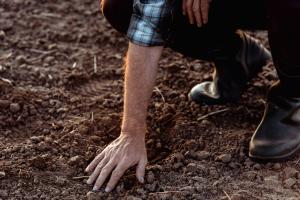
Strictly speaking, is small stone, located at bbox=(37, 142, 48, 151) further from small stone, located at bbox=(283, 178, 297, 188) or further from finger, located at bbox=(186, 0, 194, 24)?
small stone, located at bbox=(283, 178, 297, 188)

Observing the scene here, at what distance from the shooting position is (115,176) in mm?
2285

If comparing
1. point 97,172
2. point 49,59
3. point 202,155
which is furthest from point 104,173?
point 49,59

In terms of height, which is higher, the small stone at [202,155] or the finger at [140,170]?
Answer: the finger at [140,170]

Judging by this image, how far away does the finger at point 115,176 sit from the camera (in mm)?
2287

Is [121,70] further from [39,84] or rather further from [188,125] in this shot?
[188,125]

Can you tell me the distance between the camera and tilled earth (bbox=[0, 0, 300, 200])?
7.70 feet

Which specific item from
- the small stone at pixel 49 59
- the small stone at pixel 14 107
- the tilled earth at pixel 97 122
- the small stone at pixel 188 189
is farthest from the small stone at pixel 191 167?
the small stone at pixel 49 59

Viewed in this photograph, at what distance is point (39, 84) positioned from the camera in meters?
3.03

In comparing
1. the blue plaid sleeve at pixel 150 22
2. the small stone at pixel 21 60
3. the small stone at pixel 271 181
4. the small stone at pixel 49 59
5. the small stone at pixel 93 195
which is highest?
the blue plaid sleeve at pixel 150 22

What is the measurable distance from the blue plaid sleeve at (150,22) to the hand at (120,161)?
1.11ft

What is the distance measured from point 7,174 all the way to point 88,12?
154cm

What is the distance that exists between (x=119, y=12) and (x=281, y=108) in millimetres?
716

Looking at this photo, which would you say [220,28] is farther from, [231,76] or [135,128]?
[135,128]

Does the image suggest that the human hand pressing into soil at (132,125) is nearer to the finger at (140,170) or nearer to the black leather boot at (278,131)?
the finger at (140,170)
